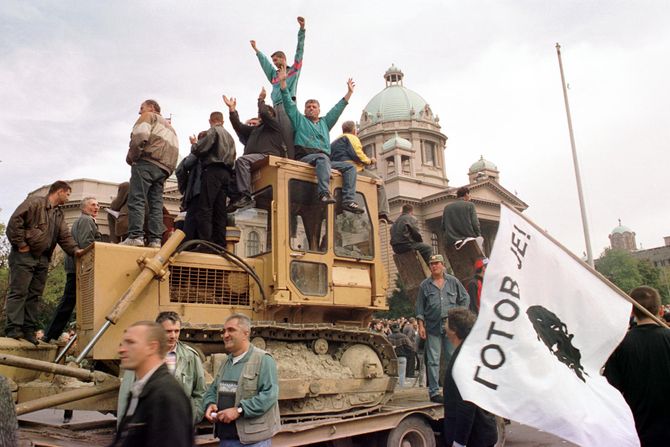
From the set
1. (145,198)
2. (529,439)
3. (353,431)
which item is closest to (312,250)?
(145,198)

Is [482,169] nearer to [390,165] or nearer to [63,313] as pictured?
[390,165]

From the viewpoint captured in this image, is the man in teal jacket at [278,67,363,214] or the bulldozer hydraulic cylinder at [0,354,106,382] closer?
the bulldozer hydraulic cylinder at [0,354,106,382]

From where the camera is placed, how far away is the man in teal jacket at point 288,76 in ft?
28.3

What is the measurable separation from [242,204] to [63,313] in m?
2.53

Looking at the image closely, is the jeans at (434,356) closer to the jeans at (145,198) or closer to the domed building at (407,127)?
the jeans at (145,198)

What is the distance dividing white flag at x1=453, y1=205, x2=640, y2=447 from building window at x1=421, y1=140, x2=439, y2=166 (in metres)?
85.9

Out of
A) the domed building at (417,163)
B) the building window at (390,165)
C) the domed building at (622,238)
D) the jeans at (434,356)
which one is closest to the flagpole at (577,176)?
the jeans at (434,356)

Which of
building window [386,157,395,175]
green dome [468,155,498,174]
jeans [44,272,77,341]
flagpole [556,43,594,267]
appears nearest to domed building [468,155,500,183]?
green dome [468,155,498,174]

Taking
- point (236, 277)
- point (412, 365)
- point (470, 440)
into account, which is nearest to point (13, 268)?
point (236, 277)

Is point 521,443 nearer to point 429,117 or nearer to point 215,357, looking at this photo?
point 215,357

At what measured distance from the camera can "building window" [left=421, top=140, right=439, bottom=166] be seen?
90.6 metres

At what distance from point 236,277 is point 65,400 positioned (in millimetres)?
2359

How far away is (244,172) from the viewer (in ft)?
25.9

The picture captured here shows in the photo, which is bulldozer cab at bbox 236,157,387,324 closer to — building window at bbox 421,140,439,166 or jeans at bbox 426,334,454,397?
jeans at bbox 426,334,454,397
